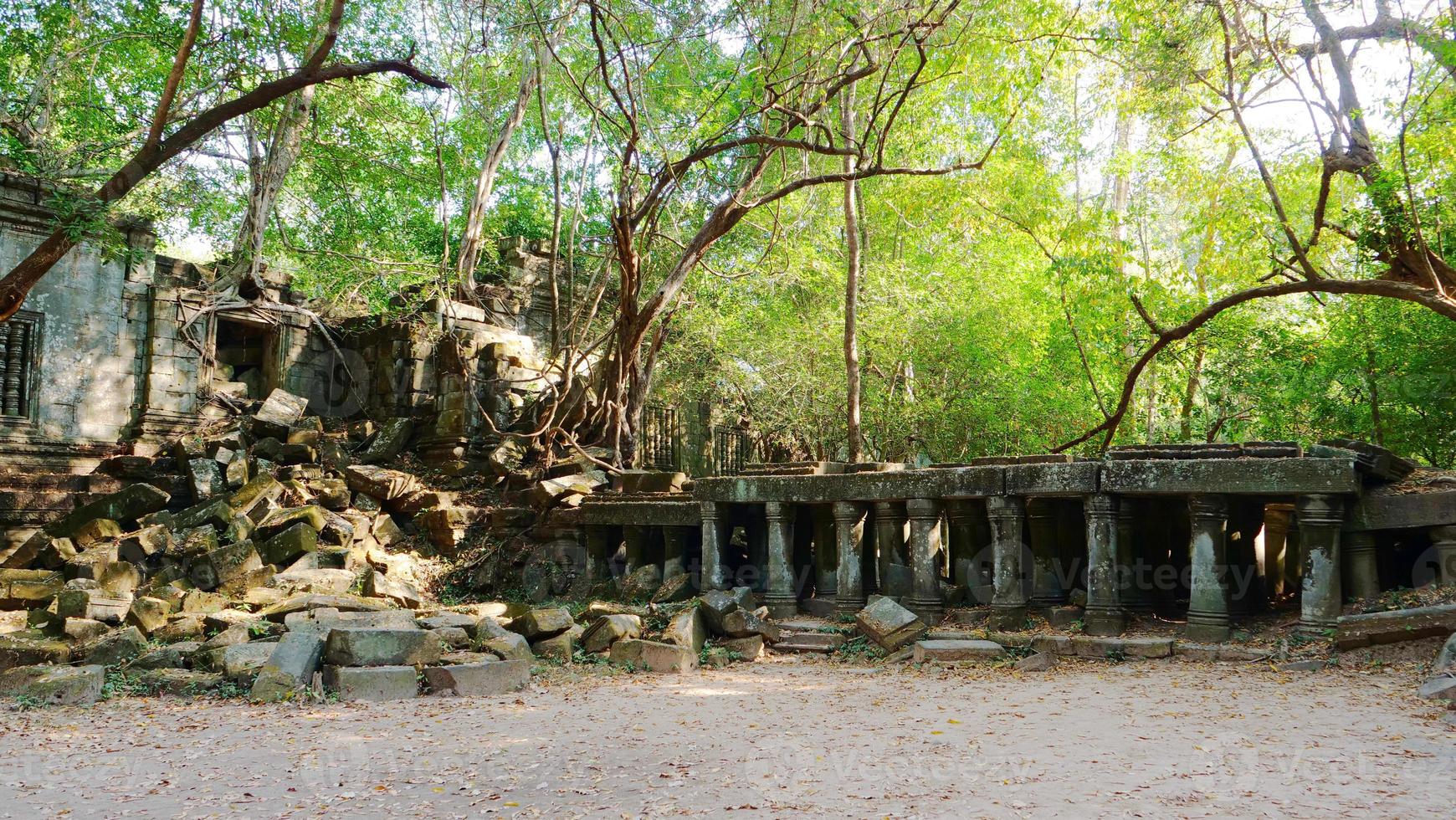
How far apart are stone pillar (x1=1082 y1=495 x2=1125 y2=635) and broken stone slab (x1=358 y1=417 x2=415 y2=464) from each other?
9.16m

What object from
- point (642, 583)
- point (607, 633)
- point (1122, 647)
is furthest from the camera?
point (642, 583)

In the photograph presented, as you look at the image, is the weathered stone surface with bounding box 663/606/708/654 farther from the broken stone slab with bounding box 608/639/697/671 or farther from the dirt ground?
the dirt ground

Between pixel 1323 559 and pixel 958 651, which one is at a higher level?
pixel 1323 559

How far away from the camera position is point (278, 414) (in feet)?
44.9

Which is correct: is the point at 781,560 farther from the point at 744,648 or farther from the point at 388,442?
the point at 388,442

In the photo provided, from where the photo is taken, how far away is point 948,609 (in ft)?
29.8

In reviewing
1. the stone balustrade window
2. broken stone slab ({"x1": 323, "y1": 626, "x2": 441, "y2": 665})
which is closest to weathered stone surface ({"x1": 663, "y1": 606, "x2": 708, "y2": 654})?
broken stone slab ({"x1": 323, "y1": 626, "x2": 441, "y2": 665})

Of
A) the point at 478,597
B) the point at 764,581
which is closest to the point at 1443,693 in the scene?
the point at 764,581

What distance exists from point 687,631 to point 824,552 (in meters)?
2.34

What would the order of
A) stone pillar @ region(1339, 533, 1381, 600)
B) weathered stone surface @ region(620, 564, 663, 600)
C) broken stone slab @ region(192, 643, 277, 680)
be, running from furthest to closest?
weathered stone surface @ region(620, 564, 663, 600) < stone pillar @ region(1339, 533, 1381, 600) < broken stone slab @ region(192, 643, 277, 680)

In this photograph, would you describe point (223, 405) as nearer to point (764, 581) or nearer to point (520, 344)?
point (520, 344)

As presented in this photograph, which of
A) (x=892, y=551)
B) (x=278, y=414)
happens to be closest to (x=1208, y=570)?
(x=892, y=551)

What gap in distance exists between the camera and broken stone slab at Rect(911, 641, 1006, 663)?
7.52 metres

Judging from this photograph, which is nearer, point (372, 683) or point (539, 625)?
point (372, 683)
